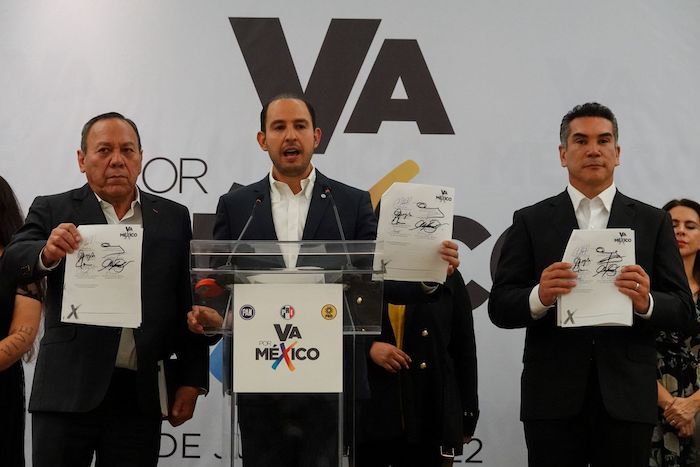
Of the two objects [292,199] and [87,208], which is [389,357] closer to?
[292,199]

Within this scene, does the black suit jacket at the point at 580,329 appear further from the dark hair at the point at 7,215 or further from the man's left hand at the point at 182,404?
the dark hair at the point at 7,215

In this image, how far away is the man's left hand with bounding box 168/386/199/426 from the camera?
12.0ft

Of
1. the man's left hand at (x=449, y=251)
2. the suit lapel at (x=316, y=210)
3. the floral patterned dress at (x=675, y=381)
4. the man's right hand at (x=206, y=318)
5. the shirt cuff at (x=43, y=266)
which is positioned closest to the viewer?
the man's right hand at (x=206, y=318)

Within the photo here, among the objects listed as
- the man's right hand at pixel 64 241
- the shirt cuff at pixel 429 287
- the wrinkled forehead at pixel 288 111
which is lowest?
the shirt cuff at pixel 429 287

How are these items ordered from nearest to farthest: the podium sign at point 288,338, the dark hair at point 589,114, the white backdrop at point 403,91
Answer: the podium sign at point 288,338 < the dark hair at point 589,114 < the white backdrop at point 403,91

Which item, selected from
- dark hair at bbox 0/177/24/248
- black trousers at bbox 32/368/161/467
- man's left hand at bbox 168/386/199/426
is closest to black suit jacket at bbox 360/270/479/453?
man's left hand at bbox 168/386/199/426

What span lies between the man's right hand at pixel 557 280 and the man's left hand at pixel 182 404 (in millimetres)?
1420

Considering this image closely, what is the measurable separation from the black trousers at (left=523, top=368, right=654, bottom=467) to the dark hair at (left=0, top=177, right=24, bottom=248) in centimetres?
240

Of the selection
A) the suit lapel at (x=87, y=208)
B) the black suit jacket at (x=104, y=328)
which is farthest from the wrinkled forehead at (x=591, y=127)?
the suit lapel at (x=87, y=208)

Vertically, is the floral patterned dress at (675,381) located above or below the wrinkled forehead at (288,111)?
below

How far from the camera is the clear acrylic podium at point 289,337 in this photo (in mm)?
2666

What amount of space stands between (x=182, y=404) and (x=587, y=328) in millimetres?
1579

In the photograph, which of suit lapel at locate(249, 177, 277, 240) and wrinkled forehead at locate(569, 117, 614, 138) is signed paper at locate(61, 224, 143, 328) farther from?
wrinkled forehead at locate(569, 117, 614, 138)

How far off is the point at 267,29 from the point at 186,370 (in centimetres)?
218
